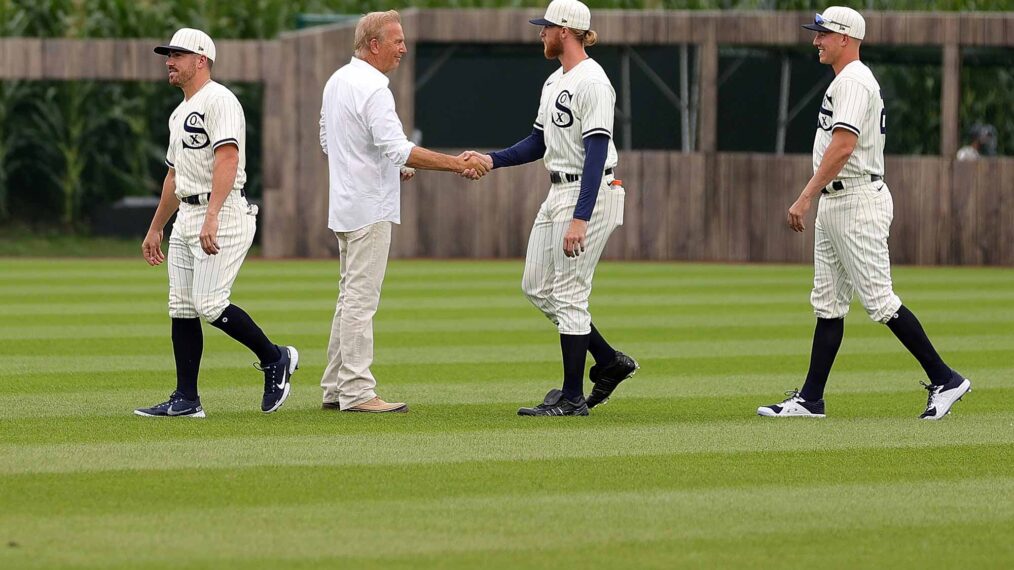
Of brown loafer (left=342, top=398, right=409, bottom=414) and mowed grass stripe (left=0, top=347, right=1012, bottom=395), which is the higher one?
brown loafer (left=342, top=398, right=409, bottom=414)

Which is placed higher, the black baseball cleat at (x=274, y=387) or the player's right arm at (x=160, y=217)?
the player's right arm at (x=160, y=217)

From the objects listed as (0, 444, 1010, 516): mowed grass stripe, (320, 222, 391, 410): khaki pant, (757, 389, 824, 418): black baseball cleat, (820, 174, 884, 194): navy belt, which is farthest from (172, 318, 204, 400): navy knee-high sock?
(820, 174, 884, 194): navy belt

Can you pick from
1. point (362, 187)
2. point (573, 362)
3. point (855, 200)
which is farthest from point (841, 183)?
point (362, 187)

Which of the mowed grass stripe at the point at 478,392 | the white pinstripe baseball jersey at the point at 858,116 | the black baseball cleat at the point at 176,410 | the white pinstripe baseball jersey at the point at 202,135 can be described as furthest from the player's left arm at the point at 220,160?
the white pinstripe baseball jersey at the point at 858,116

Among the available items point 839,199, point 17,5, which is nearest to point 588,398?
point 839,199

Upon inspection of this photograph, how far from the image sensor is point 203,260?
7734mm

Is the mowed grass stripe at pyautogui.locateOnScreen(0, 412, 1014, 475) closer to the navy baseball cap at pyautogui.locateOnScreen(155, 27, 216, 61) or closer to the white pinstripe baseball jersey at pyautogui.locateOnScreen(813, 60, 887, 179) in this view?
the white pinstripe baseball jersey at pyautogui.locateOnScreen(813, 60, 887, 179)

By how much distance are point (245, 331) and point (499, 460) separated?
5.83 feet

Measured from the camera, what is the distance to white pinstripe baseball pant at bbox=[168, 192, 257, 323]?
775 centimetres

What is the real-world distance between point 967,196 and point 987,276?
2118 mm

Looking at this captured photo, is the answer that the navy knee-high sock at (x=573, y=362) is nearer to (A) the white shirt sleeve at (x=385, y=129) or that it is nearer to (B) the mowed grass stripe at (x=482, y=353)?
(A) the white shirt sleeve at (x=385, y=129)

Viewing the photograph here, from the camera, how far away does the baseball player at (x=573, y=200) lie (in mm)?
7781

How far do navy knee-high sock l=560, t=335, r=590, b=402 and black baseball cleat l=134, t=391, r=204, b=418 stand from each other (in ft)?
5.63

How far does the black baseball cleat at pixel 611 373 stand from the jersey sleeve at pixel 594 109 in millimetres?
1139
